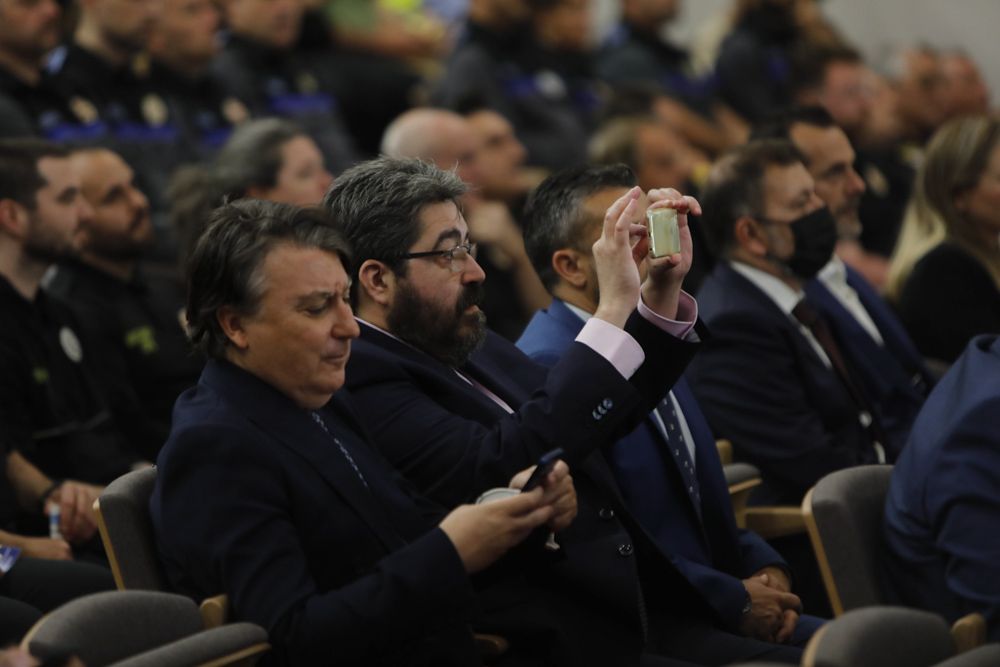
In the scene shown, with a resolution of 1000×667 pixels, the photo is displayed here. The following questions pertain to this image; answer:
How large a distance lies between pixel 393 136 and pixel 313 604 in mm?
3565

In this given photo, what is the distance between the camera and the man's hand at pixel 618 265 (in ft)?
8.99

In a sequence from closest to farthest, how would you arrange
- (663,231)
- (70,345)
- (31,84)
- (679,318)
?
(663,231) → (679,318) → (70,345) → (31,84)

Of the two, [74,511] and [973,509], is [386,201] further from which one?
[74,511]

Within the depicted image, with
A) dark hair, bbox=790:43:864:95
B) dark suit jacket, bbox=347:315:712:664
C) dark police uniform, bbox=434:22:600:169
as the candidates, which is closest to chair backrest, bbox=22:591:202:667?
dark suit jacket, bbox=347:315:712:664

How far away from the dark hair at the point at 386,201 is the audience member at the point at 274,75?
3476mm

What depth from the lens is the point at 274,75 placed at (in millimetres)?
6656

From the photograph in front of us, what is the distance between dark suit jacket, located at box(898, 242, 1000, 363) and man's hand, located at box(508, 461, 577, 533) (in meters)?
2.52

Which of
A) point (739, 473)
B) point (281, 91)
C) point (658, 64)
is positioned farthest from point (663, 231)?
point (658, 64)

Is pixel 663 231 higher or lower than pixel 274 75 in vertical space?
higher

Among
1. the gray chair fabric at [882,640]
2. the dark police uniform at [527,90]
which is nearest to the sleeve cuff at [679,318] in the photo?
the gray chair fabric at [882,640]

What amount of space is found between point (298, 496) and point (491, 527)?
0.32 metres

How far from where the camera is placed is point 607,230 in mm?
2748

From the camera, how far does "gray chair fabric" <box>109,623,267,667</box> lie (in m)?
2.21

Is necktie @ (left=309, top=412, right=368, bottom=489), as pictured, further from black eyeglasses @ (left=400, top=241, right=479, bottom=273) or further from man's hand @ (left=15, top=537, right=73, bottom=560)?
man's hand @ (left=15, top=537, right=73, bottom=560)
